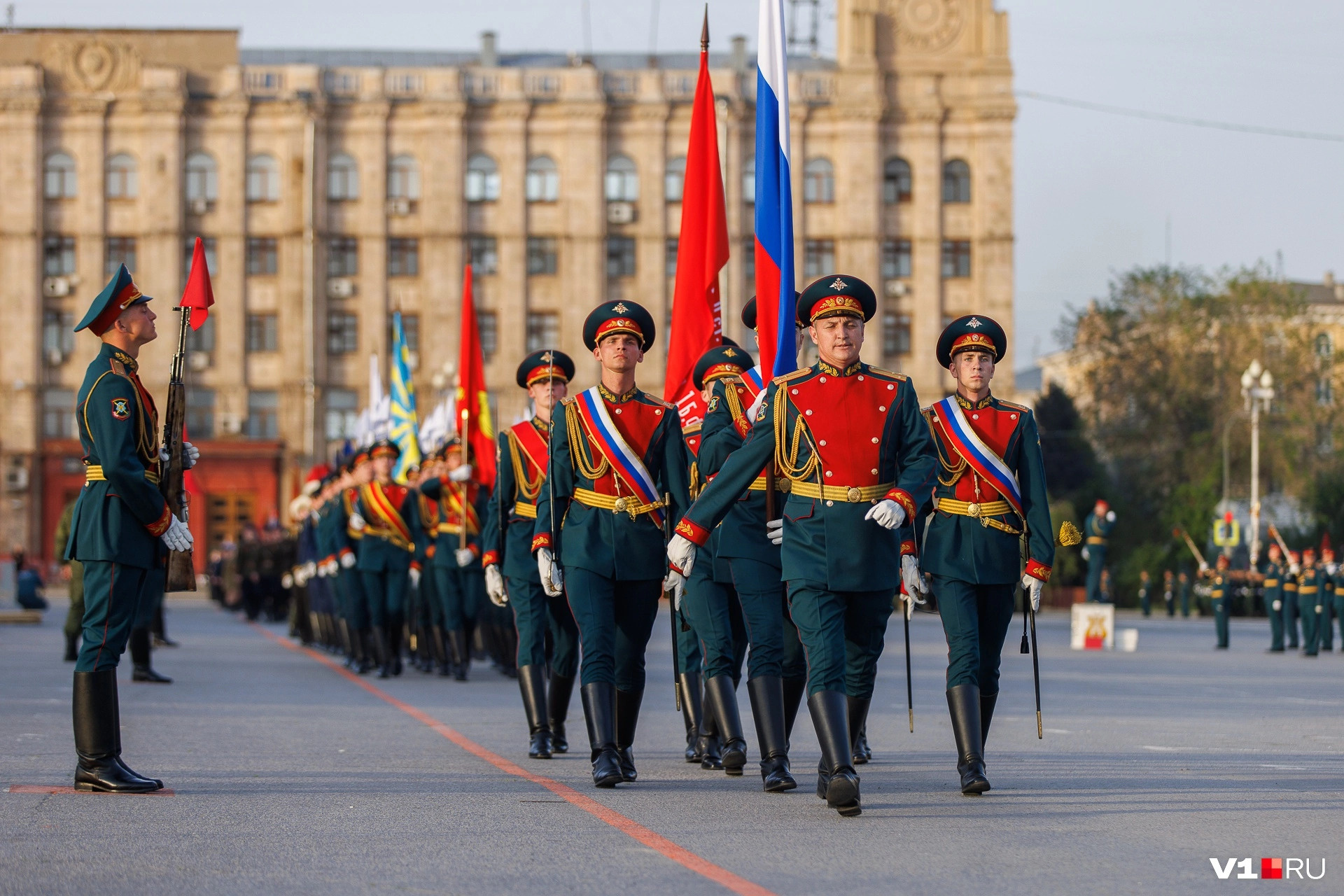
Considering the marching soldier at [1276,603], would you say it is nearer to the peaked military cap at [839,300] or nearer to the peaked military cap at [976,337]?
the peaked military cap at [976,337]

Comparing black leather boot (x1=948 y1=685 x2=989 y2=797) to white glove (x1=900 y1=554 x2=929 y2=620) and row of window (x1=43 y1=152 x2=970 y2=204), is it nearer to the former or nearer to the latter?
white glove (x1=900 y1=554 x2=929 y2=620)

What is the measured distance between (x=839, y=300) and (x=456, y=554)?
9.14 meters

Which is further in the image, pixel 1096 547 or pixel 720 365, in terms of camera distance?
pixel 1096 547

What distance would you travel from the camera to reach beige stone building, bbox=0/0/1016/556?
6556cm

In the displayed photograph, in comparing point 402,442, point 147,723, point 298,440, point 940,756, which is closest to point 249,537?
point 402,442

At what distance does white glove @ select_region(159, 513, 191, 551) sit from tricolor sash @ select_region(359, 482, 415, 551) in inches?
384

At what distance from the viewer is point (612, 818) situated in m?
7.84

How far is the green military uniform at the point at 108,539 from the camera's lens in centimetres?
840

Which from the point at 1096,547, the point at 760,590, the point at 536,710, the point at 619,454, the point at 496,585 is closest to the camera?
the point at 760,590

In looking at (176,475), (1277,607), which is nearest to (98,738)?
(176,475)

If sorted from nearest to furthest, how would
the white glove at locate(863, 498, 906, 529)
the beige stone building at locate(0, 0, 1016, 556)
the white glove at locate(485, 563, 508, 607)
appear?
the white glove at locate(863, 498, 906, 529) < the white glove at locate(485, 563, 508, 607) < the beige stone building at locate(0, 0, 1016, 556)

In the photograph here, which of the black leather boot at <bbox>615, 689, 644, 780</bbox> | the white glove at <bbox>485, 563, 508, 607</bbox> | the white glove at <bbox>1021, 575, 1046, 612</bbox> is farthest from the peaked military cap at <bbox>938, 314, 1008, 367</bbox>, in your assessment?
the white glove at <bbox>485, 563, 508, 607</bbox>

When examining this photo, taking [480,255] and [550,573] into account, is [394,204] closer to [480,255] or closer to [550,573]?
[480,255]

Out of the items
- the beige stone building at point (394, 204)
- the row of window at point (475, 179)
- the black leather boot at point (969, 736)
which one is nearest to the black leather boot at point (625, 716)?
the black leather boot at point (969, 736)
